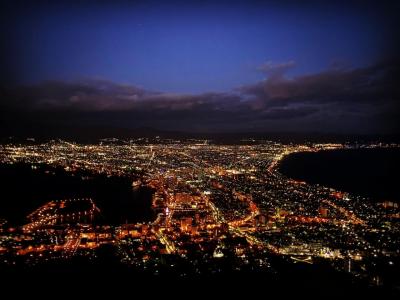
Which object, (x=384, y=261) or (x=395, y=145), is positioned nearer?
(x=384, y=261)

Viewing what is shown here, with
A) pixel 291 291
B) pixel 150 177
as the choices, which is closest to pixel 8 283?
pixel 291 291

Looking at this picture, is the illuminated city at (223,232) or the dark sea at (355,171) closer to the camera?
the illuminated city at (223,232)

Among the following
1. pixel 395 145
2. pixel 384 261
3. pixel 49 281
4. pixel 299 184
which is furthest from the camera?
pixel 395 145

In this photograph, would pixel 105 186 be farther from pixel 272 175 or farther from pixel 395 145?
pixel 395 145

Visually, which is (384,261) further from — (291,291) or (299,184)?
(299,184)

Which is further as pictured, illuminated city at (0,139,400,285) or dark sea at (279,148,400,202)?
dark sea at (279,148,400,202)

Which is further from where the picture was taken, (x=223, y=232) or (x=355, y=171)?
(x=355, y=171)

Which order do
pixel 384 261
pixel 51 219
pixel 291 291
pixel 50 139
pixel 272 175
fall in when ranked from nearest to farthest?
pixel 291 291 < pixel 384 261 < pixel 51 219 < pixel 272 175 < pixel 50 139
